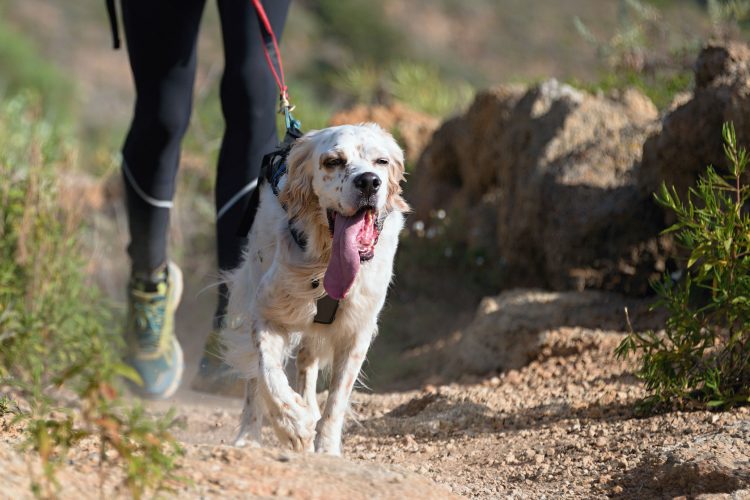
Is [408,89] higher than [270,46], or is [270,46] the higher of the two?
[408,89]

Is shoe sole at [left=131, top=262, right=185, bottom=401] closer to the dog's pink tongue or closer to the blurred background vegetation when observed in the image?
the blurred background vegetation

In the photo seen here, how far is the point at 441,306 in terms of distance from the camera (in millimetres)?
7332

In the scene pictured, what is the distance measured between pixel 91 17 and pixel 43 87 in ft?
42.5

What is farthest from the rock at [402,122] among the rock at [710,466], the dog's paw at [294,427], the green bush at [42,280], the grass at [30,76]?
the grass at [30,76]

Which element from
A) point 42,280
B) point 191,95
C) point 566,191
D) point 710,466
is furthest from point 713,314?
point 42,280

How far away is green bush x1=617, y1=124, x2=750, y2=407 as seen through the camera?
137 inches

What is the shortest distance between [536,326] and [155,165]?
209cm

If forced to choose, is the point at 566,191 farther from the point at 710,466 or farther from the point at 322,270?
the point at 710,466

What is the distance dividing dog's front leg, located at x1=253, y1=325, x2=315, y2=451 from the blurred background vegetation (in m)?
2.66

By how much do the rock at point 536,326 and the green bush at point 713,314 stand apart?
1.19 m

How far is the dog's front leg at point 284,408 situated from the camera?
10.7 feet

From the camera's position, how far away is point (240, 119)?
4367mm

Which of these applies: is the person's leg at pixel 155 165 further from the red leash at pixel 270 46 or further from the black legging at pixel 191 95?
the red leash at pixel 270 46

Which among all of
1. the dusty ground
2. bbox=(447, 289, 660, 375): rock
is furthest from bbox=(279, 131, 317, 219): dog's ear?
bbox=(447, 289, 660, 375): rock
